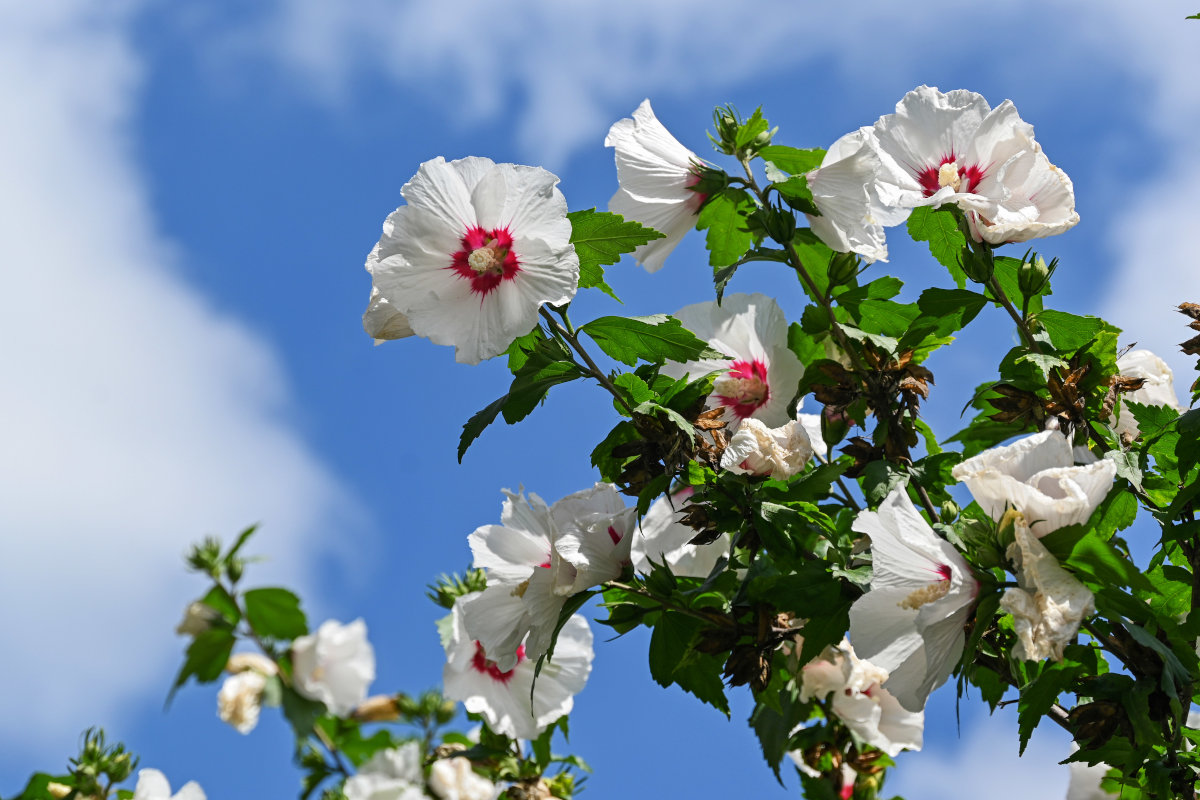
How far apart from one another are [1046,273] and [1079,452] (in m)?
0.41

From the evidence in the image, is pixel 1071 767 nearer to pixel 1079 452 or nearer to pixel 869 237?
pixel 1079 452

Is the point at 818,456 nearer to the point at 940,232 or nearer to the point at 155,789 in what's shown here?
the point at 940,232

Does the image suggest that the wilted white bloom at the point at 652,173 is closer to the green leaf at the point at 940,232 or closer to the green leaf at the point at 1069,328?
the green leaf at the point at 940,232

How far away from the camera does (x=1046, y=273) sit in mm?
1961

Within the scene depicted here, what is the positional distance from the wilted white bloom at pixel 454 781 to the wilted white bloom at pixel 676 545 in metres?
1.12

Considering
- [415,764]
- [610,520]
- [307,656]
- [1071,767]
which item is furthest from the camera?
[415,764]

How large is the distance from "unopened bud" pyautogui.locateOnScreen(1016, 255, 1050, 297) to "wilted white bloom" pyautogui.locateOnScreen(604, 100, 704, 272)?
0.65 m

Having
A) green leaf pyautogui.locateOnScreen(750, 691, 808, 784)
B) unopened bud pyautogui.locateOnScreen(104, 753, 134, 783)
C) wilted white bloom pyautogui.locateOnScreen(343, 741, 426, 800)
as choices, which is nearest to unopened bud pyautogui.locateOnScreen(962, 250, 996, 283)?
green leaf pyautogui.locateOnScreen(750, 691, 808, 784)

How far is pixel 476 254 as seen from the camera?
1701 mm

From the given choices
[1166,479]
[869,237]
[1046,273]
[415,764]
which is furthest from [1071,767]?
[415,764]

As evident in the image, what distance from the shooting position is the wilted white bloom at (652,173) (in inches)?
76.6

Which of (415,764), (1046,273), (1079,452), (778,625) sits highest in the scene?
(1046,273)

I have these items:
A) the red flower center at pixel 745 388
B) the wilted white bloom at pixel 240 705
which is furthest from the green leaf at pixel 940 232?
the wilted white bloom at pixel 240 705

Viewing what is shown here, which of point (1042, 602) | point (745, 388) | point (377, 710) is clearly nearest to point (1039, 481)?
point (1042, 602)
